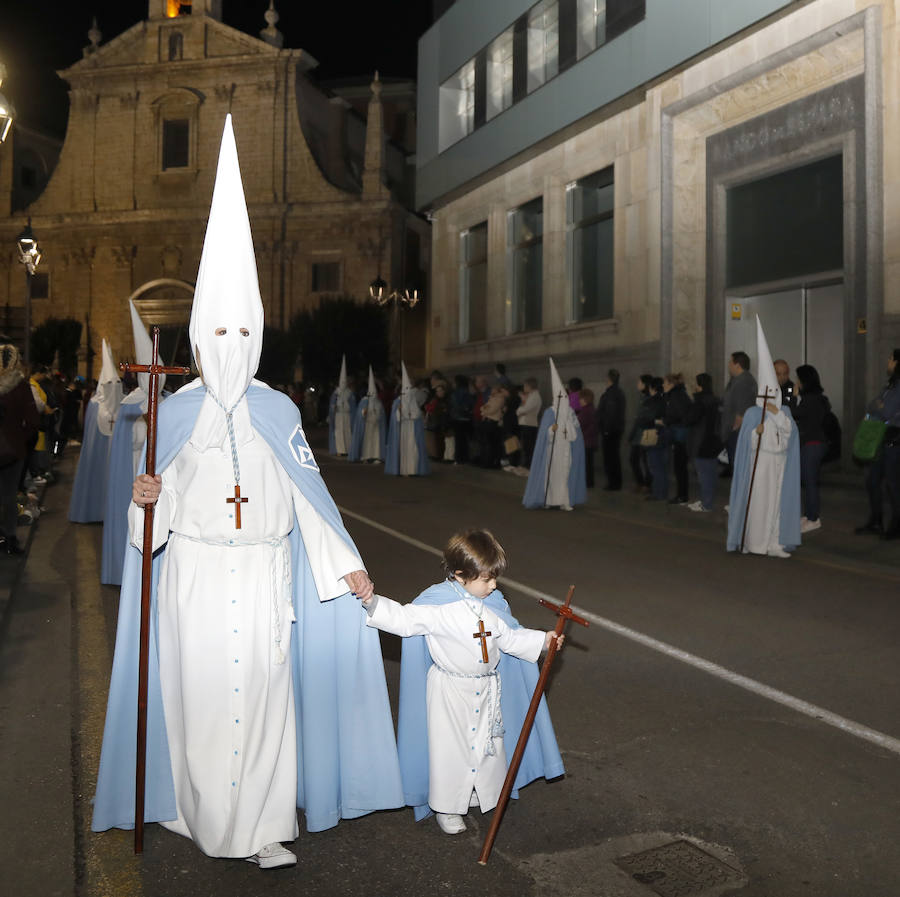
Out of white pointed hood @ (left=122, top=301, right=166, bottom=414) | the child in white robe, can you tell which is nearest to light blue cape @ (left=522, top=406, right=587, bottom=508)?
white pointed hood @ (left=122, top=301, right=166, bottom=414)

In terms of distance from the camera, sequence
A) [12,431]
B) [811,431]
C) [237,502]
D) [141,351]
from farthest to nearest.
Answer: [811,431] → [12,431] → [141,351] → [237,502]

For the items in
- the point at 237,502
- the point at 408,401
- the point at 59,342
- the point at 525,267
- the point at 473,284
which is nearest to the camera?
the point at 237,502

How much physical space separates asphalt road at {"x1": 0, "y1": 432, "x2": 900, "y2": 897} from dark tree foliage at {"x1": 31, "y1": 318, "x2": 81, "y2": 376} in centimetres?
4130

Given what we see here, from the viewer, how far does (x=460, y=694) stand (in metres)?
3.84

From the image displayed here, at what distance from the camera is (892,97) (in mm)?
14188

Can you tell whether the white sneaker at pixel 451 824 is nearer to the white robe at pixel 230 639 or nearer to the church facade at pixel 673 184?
the white robe at pixel 230 639

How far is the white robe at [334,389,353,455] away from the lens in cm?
2675

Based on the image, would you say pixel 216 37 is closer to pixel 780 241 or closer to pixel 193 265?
pixel 193 265

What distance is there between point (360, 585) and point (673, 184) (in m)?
17.4

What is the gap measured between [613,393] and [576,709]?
38.2 feet

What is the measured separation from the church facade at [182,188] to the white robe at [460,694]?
45.4 m

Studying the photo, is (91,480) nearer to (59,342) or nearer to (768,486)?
(768,486)

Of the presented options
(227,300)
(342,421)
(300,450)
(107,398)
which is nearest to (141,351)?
(107,398)

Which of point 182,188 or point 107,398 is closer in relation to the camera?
point 107,398
